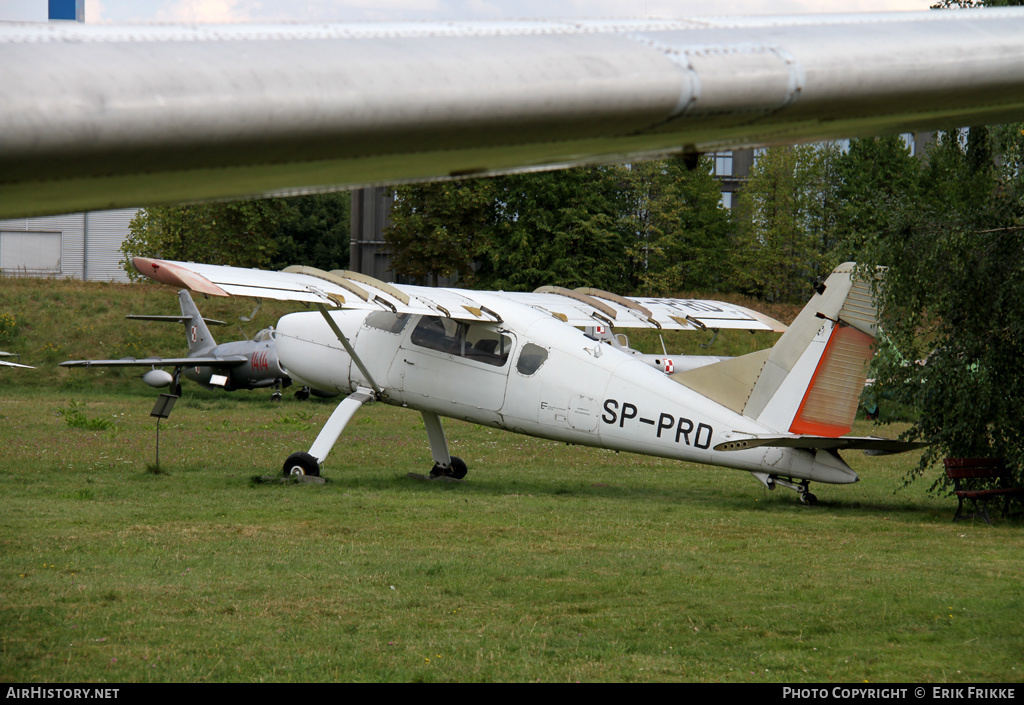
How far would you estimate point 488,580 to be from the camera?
7.23 m

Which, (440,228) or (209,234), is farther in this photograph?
(209,234)

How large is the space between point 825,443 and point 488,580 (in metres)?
5.21

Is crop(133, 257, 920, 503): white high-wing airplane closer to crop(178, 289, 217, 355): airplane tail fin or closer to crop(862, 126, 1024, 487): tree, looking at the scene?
crop(862, 126, 1024, 487): tree

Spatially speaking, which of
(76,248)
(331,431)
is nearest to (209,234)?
(76,248)

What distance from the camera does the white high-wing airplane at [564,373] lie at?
1102 centimetres

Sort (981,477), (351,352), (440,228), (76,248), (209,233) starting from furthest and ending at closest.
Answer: (76,248)
(209,233)
(440,228)
(351,352)
(981,477)

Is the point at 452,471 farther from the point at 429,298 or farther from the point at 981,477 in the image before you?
the point at 981,477

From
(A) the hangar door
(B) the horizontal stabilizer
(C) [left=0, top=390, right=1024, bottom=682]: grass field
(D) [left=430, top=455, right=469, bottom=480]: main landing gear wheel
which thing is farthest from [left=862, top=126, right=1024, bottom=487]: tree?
(A) the hangar door

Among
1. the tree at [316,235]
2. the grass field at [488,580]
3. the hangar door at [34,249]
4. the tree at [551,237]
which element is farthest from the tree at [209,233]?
the grass field at [488,580]

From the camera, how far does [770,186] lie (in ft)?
159

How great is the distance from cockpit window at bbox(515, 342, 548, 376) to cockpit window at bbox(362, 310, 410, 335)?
1.97 metres

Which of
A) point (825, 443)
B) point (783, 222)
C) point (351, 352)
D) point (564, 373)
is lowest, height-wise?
point (825, 443)

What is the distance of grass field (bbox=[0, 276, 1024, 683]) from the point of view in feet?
17.0
